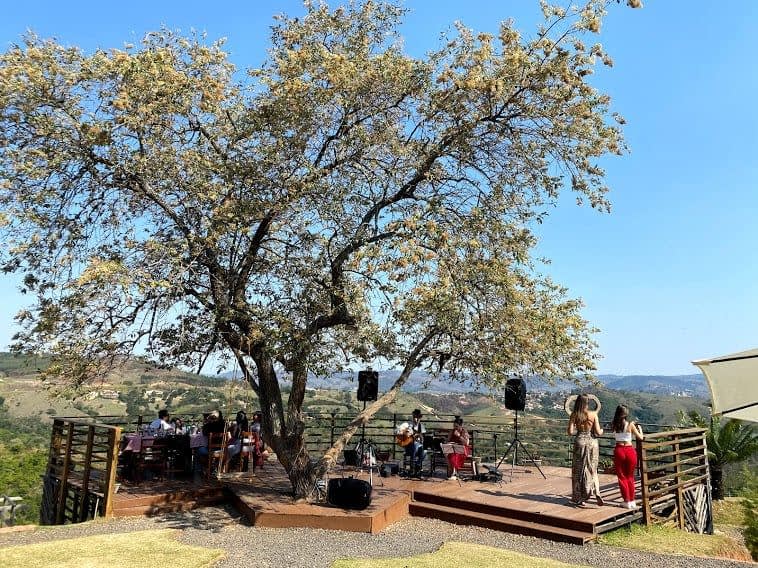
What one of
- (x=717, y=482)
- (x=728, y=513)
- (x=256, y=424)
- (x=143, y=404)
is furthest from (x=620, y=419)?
(x=143, y=404)

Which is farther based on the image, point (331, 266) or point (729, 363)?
point (331, 266)

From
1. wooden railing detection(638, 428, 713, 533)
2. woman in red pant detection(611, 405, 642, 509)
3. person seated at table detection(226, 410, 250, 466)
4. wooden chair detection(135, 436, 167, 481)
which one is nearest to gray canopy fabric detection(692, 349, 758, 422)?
woman in red pant detection(611, 405, 642, 509)

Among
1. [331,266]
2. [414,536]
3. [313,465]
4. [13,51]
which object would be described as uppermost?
[13,51]

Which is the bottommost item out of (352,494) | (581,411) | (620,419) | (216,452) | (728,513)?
(728,513)

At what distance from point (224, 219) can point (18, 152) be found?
3.13 metres

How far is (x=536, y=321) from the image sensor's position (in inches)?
355

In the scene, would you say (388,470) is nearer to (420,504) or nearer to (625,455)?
(420,504)

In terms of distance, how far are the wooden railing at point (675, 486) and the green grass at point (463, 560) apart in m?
3.00

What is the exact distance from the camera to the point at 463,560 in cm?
671

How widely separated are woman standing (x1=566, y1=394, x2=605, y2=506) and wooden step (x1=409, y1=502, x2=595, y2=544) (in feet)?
3.36

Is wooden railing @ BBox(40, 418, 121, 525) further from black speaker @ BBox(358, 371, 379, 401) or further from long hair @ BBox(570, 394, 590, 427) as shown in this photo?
long hair @ BBox(570, 394, 590, 427)

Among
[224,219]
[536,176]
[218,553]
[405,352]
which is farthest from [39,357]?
[536,176]

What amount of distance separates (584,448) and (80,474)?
9451 mm

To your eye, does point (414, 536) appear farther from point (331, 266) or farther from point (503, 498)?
point (331, 266)
